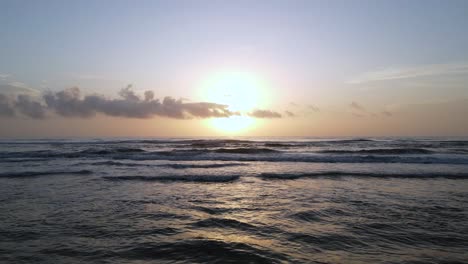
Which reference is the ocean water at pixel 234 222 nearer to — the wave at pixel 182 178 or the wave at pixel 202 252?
the wave at pixel 202 252

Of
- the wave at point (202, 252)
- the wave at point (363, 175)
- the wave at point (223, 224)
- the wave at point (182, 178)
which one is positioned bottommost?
the wave at point (182, 178)

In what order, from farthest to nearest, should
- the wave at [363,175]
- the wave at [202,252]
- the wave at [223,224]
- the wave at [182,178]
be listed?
the wave at [363,175] → the wave at [182,178] → the wave at [223,224] → the wave at [202,252]

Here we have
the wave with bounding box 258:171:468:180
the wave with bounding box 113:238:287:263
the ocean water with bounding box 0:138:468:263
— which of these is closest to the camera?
the wave with bounding box 113:238:287:263

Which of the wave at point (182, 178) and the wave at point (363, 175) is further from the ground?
the wave at point (363, 175)

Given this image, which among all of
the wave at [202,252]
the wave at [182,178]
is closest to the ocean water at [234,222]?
the wave at [202,252]

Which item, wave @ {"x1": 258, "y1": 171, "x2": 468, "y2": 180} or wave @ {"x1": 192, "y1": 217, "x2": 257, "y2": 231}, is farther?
wave @ {"x1": 258, "y1": 171, "x2": 468, "y2": 180}

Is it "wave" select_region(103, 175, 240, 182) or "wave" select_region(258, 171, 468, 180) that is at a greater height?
"wave" select_region(258, 171, 468, 180)

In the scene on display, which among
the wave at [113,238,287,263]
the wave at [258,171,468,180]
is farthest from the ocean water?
the wave at [258,171,468,180]

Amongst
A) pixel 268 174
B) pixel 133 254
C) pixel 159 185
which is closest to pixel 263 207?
pixel 133 254

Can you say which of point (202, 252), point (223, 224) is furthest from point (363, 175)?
point (202, 252)

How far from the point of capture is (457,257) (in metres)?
5.28

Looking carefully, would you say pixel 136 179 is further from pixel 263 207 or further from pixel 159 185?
pixel 263 207

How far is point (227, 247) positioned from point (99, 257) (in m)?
2.28

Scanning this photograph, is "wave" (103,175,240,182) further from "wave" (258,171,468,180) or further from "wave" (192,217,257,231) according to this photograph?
"wave" (192,217,257,231)
